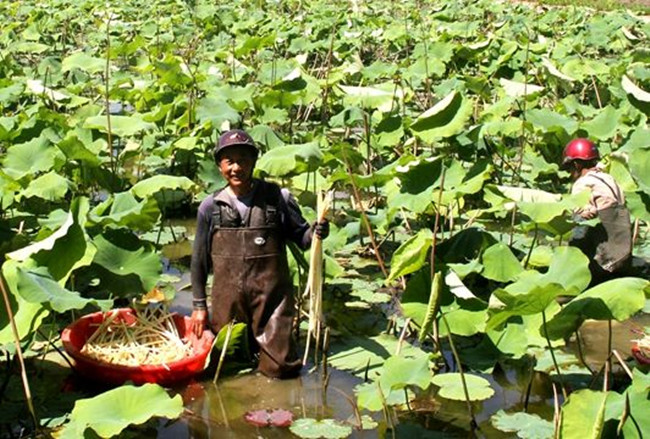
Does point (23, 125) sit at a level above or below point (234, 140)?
below

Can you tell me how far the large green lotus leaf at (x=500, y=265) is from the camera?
14.1ft

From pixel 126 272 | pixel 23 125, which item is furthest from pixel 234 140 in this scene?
pixel 23 125

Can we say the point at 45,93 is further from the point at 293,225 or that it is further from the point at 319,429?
the point at 319,429

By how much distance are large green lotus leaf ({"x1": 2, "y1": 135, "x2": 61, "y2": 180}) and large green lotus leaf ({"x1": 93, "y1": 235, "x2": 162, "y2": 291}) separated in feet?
4.44

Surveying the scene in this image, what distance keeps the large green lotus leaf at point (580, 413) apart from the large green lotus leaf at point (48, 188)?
293 centimetres

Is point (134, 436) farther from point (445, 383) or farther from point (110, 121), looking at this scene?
point (110, 121)

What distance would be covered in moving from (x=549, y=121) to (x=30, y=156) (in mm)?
3441

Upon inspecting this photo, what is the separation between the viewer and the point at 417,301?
4.13 metres

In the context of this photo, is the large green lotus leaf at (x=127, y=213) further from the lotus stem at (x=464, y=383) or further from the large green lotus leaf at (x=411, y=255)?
the lotus stem at (x=464, y=383)

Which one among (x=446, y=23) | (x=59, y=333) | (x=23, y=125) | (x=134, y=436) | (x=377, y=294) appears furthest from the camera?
(x=446, y=23)

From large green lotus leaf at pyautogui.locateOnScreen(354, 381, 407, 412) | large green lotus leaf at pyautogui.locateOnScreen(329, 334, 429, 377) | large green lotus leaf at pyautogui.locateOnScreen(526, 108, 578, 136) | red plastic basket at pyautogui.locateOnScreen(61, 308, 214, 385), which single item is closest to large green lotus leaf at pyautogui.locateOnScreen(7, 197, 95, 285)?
red plastic basket at pyautogui.locateOnScreen(61, 308, 214, 385)

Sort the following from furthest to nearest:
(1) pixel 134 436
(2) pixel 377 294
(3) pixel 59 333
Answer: (2) pixel 377 294, (3) pixel 59 333, (1) pixel 134 436

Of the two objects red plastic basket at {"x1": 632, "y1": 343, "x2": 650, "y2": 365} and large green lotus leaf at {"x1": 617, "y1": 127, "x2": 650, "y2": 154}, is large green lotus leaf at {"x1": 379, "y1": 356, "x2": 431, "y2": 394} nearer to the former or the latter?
red plastic basket at {"x1": 632, "y1": 343, "x2": 650, "y2": 365}

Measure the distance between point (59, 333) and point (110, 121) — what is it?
6.58 ft
